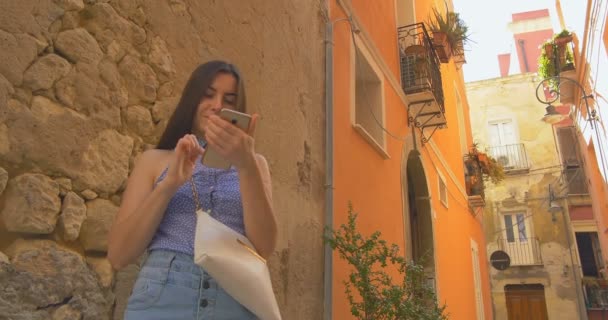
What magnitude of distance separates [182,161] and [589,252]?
2077 cm

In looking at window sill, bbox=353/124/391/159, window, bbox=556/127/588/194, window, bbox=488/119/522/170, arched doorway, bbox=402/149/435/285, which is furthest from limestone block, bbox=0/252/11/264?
window, bbox=488/119/522/170

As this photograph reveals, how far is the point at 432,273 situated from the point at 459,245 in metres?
3.20

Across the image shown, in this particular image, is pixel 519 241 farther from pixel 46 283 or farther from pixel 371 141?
pixel 46 283

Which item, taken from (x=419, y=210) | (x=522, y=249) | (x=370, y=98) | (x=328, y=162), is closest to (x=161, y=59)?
(x=328, y=162)

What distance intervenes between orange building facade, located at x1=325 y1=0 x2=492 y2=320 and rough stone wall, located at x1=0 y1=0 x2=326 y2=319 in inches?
77.3

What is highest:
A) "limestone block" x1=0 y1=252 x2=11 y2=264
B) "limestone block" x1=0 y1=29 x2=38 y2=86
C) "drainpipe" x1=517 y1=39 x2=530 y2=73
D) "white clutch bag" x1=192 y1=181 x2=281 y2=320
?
"drainpipe" x1=517 y1=39 x2=530 y2=73

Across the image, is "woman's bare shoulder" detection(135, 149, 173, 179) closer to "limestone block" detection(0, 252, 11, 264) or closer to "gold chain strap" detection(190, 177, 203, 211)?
"gold chain strap" detection(190, 177, 203, 211)

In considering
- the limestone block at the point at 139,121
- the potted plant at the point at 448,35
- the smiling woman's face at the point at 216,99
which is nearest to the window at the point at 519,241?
the potted plant at the point at 448,35

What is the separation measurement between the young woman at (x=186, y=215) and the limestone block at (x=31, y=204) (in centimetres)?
65

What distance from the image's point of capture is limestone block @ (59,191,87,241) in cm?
188

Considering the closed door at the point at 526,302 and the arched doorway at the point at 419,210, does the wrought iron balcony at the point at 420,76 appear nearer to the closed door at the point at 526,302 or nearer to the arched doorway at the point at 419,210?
the arched doorway at the point at 419,210

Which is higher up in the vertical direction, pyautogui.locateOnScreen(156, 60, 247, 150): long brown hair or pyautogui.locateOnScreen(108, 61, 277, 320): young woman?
pyautogui.locateOnScreen(156, 60, 247, 150): long brown hair

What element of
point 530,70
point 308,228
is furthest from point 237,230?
point 530,70

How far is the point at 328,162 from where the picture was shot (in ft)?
14.7
